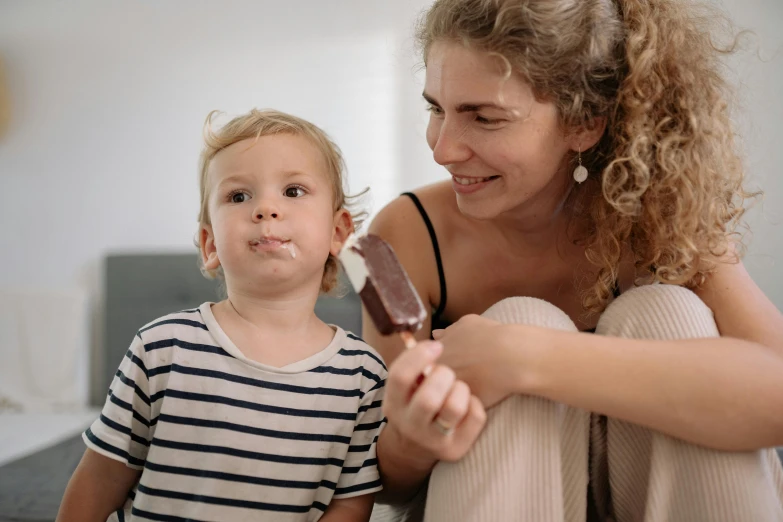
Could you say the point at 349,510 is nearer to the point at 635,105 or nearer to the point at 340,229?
the point at 340,229

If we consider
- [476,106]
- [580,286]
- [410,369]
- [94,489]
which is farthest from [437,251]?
[94,489]

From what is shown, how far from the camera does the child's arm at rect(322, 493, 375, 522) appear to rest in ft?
3.68

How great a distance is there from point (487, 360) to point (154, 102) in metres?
2.70

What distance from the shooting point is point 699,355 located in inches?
38.9

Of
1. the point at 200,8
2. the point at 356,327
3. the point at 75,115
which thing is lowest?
the point at 356,327

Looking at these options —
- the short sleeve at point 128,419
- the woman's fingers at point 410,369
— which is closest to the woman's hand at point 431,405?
the woman's fingers at point 410,369

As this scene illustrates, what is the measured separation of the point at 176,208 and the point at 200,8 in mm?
899

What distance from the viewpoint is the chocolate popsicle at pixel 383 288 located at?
941mm

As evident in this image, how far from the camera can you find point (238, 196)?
1183 mm

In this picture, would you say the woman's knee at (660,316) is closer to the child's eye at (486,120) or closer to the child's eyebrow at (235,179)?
the child's eye at (486,120)

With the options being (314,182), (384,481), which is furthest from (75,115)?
(384,481)

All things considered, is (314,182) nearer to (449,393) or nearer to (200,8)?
(449,393)

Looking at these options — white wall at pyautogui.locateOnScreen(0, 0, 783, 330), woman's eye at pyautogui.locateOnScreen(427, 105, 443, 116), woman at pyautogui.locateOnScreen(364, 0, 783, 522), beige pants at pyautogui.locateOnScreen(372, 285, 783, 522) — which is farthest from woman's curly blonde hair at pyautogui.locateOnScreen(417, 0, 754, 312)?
white wall at pyautogui.locateOnScreen(0, 0, 783, 330)

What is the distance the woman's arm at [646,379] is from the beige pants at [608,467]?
37 mm
